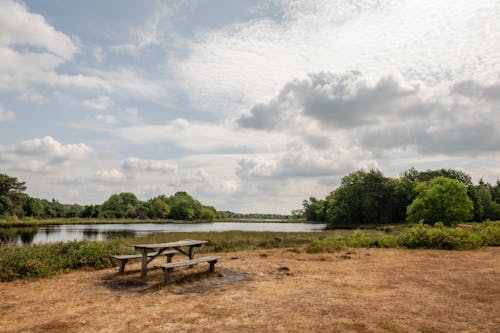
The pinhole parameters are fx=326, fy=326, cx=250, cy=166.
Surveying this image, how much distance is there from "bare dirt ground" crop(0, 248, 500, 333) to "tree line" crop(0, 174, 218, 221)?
60948mm

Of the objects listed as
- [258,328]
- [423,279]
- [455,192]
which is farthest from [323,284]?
[455,192]

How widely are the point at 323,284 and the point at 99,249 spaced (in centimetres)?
758

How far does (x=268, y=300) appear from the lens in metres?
6.75

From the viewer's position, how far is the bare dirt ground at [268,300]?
17.5ft

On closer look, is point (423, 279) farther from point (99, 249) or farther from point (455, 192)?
point (455, 192)

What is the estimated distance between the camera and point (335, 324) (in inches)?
208

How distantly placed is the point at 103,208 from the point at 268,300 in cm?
9900

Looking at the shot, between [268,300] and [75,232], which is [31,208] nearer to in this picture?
[75,232]

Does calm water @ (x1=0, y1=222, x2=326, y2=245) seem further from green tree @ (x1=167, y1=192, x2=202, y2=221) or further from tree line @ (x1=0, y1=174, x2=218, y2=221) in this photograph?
green tree @ (x1=167, y1=192, x2=202, y2=221)

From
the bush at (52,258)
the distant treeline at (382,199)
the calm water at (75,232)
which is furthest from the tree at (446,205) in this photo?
the bush at (52,258)

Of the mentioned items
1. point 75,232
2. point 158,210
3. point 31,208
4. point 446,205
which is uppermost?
point 446,205

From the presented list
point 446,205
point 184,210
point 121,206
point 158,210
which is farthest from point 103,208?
point 446,205

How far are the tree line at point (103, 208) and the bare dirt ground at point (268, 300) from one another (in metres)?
60.9

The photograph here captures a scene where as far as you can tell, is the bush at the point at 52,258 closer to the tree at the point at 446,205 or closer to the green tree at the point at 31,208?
the tree at the point at 446,205
